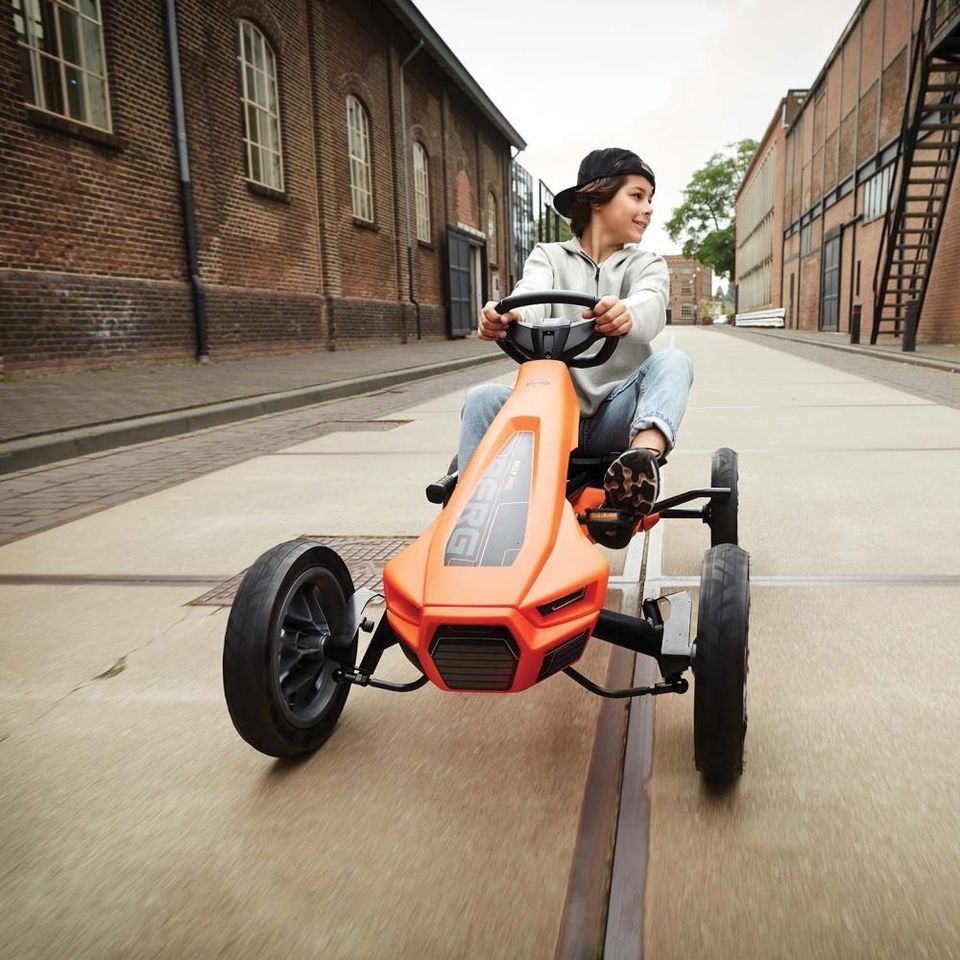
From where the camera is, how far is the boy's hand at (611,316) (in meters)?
1.97

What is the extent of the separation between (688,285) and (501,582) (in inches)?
4121

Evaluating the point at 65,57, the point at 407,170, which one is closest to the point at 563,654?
the point at 65,57

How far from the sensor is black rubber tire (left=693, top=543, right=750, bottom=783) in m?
1.37

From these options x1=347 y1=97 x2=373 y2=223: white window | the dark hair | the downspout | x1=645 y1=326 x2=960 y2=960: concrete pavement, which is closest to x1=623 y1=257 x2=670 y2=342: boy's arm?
the dark hair

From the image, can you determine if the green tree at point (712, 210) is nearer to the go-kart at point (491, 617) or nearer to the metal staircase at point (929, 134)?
the metal staircase at point (929, 134)

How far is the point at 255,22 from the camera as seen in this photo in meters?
12.6

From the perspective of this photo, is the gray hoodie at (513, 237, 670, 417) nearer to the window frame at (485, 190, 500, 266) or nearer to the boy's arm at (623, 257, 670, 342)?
the boy's arm at (623, 257, 670, 342)

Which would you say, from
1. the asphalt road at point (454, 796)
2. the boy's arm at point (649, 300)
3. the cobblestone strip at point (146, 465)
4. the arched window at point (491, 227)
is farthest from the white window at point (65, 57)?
the arched window at point (491, 227)

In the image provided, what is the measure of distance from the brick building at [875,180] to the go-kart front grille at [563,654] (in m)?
14.8

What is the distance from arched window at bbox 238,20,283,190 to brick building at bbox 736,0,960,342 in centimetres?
1040

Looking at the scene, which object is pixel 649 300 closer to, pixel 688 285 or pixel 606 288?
pixel 606 288

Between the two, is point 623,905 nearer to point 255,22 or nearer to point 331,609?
point 331,609

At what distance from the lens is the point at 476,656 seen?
1382 millimetres

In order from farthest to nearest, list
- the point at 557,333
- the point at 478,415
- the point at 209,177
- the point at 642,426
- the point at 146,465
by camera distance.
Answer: the point at 209,177 → the point at 146,465 → the point at 478,415 → the point at 642,426 → the point at 557,333
